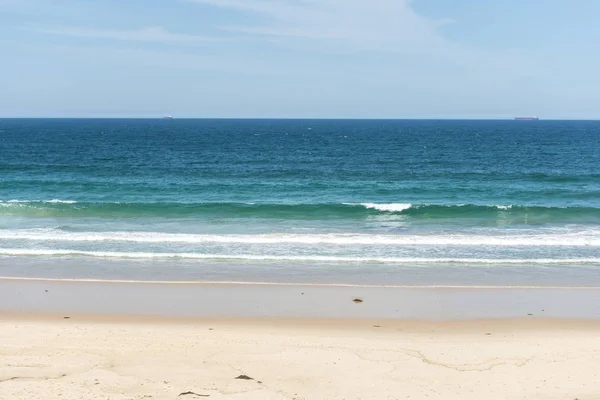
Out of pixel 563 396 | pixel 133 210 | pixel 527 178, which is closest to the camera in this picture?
pixel 563 396

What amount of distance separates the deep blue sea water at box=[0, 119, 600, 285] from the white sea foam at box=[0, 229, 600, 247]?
0.24 feet

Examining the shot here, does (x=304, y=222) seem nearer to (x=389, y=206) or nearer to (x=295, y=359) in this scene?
(x=389, y=206)

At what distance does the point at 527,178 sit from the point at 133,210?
25.5 meters

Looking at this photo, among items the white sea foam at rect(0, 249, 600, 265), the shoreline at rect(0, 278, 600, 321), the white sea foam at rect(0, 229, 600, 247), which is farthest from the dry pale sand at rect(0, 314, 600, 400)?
the white sea foam at rect(0, 229, 600, 247)

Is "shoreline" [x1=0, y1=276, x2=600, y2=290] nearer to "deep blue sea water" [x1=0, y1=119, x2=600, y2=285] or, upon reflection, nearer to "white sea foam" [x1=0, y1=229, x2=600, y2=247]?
"deep blue sea water" [x1=0, y1=119, x2=600, y2=285]

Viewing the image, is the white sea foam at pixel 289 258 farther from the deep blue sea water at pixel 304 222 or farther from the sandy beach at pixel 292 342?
the sandy beach at pixel 292 342

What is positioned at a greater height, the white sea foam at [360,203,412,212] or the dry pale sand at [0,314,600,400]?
the white sea foam at [360,203,412,212]

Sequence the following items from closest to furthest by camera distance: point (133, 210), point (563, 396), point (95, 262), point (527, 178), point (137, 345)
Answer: point (563, 396)
point (137, 345)
point (95, 262)
point (133, 210)
point (527, 178)

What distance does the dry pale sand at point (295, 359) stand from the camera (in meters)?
9.03

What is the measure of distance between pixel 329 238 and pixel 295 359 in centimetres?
1150

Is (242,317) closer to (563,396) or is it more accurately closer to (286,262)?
(286,262)

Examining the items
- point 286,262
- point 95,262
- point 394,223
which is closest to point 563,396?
point 286,262

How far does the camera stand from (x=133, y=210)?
2808 centimetres

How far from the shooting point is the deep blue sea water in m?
17.5
